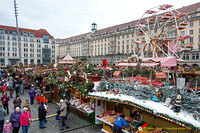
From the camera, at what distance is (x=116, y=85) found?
340 inches

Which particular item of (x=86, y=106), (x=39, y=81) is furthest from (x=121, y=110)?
(x=39, y=81)

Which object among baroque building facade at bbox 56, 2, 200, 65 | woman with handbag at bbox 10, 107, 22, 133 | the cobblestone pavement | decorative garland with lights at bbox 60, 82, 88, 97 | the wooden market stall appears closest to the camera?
woman with handbag at bbox 10, 107, 22, 133

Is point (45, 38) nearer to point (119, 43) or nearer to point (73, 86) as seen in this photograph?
point (119, 43)

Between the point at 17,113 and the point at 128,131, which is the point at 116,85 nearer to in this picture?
the point at 128,131

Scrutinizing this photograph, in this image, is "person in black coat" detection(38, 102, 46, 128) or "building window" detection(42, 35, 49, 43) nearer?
"person in black coat" detection(38, 102, 46, 128)

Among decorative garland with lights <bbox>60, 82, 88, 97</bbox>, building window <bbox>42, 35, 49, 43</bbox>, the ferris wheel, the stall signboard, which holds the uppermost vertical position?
building window <bbox>42, 35, 49, 43</bbox>

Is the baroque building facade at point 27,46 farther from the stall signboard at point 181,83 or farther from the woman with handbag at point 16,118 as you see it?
the stall signboard at point 181,83

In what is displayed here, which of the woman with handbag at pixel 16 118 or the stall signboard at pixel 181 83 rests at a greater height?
the stall signboard at pixel 181 83

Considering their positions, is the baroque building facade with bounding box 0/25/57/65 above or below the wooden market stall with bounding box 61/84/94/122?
above

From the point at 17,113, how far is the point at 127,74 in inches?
470

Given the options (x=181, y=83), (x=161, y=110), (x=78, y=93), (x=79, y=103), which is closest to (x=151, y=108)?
(x=161, y=110)

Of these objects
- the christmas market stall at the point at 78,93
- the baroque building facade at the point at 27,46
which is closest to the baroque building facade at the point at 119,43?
the baroque building facade at the point at 27,46

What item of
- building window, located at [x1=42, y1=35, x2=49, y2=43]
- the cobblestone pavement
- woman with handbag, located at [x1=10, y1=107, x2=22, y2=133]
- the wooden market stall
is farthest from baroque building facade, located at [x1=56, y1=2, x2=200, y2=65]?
woman with handbag, located at [x1=10, y1=107, x2=22, y2=133]

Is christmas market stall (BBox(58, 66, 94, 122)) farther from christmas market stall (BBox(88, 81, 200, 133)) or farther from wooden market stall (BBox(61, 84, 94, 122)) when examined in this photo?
christmas market stall (BBox(88, 81, 200, 133))
